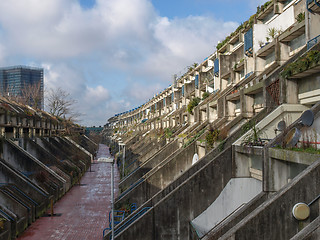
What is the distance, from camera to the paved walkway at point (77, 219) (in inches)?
598

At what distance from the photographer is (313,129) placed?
8.70 meters

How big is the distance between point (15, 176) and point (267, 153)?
15.1 m

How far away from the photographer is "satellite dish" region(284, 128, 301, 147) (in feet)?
27.6

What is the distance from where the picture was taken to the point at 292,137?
859 centimetres

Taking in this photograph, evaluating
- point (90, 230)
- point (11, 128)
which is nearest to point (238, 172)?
point (90, 230)

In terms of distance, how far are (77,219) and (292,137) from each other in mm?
13728

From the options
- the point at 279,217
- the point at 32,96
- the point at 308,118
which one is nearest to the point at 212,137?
the point at 308,118

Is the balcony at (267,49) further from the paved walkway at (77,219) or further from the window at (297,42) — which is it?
the paved walkway at (77,219)

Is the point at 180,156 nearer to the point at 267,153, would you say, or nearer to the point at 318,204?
the point at 267,153

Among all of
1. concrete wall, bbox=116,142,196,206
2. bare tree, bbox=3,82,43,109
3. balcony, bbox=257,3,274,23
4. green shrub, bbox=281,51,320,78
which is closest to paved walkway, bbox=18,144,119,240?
concrete wall, bbox=116,142,196,206

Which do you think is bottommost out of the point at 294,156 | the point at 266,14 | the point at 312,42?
the point at 294,156

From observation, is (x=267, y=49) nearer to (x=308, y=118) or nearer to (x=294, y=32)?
(x=294, y=32)

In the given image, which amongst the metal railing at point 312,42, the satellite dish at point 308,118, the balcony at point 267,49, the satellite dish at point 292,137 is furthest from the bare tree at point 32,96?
the satellite dish at point 308,118

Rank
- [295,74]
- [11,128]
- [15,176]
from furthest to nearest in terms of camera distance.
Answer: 1. [11,128]
2. [15,176]
3. [295,74]
